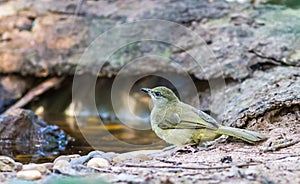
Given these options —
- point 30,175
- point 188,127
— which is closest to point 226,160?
point 188,127

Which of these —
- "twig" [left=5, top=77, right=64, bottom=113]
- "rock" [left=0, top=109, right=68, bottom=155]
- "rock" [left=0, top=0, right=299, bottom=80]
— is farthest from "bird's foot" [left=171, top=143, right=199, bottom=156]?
"twig" [left=5, top=77, right=64, bottom=113]

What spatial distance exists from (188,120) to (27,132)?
251 cm

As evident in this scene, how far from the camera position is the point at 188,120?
4559mm

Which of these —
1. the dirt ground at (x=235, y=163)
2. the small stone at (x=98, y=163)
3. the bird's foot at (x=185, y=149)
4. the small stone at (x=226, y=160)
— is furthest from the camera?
the bird's foot at (x=185, y=149)

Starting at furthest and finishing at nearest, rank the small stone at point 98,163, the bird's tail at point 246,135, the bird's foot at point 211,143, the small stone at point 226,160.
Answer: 1. the bird's foot at point 211,143
2. the bird's tail at point 246,135
3. the small stone at point 98,163
4. the small stone at point 226,160

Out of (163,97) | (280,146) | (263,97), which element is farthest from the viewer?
(263,97)

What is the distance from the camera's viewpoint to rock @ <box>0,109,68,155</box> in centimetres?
605

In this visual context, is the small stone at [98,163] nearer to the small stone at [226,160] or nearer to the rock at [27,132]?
the small stone at [226,160]

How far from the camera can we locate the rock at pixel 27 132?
6.05 m

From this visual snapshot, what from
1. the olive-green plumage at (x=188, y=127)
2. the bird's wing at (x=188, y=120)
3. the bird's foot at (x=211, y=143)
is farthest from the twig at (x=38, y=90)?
the bird's foot at (x=211, y=143)

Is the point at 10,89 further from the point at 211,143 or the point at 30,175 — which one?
the point at 30,175

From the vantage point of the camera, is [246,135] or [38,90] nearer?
[246,135]

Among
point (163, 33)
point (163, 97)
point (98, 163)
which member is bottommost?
point (98, 163)

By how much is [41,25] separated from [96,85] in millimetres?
1247
